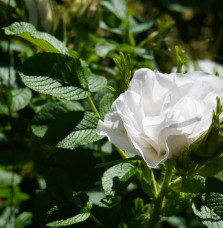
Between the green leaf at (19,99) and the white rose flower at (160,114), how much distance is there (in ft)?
1.31

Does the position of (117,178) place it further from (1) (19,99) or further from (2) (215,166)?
(1) (19,99)

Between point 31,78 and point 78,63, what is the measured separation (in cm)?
10

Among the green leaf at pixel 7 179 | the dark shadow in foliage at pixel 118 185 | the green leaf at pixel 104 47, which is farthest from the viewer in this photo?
the green leaf at pixel 7 179

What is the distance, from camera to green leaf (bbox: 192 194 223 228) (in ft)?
2.05

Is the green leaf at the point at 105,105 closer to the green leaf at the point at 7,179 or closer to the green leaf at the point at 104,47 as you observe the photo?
the green leaf at the point at 104,47

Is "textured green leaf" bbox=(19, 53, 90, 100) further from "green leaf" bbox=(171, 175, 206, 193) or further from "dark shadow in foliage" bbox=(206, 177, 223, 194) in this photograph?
"dark shadow in foliage" bbox=(206, 177, 223, 194)

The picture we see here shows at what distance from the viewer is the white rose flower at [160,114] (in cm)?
53

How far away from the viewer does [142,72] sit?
0.58m

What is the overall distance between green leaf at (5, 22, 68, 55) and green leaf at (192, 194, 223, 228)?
1.29ft

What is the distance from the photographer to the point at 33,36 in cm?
66

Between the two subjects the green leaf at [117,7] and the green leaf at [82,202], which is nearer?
the green leaf at [82,202]

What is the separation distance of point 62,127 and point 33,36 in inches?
7.0

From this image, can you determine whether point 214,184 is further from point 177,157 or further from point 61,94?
point 61,94

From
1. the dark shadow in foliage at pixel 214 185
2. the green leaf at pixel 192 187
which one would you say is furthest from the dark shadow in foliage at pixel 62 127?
the dark shadow in foliage at pixel 214 185
